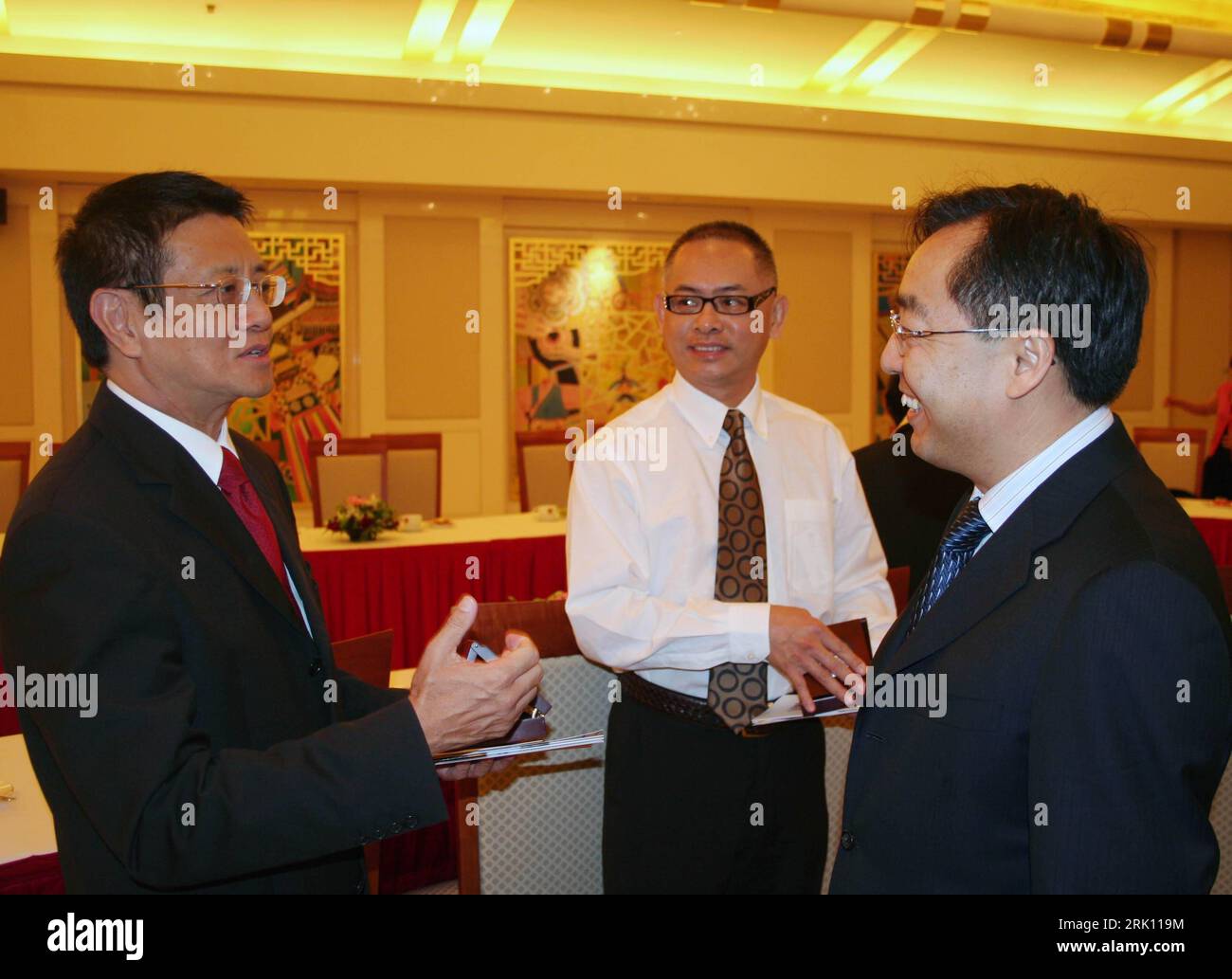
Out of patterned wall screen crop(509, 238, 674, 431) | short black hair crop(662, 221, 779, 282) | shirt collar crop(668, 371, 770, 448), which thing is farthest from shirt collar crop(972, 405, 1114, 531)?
patterned wall screen crop(509, 238, 674, 431)

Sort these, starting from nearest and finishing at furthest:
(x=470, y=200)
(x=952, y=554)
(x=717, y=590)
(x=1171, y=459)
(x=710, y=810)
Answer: (x=952, y=554), (x=710, y=810), (x=717, y=590), (x=1171, y=459), (x=470, y=200)

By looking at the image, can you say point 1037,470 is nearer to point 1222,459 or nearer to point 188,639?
point 188,639

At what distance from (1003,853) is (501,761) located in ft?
2.39

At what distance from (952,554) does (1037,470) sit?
183mm

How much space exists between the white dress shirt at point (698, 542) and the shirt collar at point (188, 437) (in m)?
0.81

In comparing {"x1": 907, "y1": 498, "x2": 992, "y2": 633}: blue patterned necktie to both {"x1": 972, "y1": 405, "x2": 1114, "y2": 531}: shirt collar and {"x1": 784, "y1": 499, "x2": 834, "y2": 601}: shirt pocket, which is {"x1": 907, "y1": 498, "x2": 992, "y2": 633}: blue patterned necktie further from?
{"x1": 784, "y1": 499, "x2": 834, "y2": 601}: shirt pocket

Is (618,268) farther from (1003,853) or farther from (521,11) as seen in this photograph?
(1003,853)

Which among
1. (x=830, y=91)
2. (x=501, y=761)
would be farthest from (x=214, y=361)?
(x=830, y=91)

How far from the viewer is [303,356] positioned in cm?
870

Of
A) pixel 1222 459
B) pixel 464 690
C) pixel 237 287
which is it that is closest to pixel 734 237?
pixel 237 287

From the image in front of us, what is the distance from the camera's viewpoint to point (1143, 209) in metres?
10.2

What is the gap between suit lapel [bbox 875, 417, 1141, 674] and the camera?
130 cm

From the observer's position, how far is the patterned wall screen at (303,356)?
8.57m
